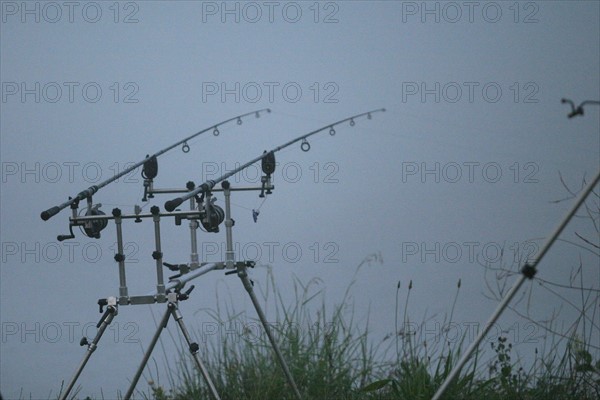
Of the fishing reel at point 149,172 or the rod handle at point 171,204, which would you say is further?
the fishing reel at point 149,172

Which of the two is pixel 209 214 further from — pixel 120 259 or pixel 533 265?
pixel 533 265

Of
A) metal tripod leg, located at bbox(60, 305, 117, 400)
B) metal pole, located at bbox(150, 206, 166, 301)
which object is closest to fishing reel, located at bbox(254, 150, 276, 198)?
metal pole, located at bbox(150, 206, 166, 301)

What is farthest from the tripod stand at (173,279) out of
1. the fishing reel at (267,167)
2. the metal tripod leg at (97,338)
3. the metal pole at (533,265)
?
the metal pole at (533,265)

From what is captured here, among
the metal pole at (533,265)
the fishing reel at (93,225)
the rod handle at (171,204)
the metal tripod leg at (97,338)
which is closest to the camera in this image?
the metal pole at (533,265)

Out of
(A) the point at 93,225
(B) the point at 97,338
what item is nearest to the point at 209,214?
(A) the point at 93,225

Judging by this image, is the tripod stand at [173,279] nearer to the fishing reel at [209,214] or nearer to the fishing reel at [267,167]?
the fishing reel at [209,214]

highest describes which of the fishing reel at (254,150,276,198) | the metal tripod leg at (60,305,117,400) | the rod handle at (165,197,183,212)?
the fishing reel at (254,150,276,198)

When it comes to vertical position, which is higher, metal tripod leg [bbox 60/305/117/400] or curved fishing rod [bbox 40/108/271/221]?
curved fishing rod [bbox 40/108/271/221]

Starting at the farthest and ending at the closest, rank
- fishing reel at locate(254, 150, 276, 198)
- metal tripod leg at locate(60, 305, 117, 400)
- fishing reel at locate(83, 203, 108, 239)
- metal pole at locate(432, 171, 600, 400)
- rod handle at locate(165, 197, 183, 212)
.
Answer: fishing reel at locate(254, 150, 276, 198) < fishing reel at locate(83, 203, 108, 239) < metal tripod leg at locate(60, 305, 117, 400) < rod handle at locate(165, 197, 183, 212) < metal pole at locate(432, 171, 600, 400)

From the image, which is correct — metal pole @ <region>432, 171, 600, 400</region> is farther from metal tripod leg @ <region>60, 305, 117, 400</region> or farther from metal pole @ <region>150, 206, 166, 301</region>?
metal tripod leg @ <region>60, 305, 117, 400</region>

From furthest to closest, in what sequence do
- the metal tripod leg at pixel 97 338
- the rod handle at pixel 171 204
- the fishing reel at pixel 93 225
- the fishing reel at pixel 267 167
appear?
the fishing reel at pixel 267 167
the fishing reel at pixel 93 225
the metal tripod leg at pixel 97 338
the rod handle at pixel 171 204

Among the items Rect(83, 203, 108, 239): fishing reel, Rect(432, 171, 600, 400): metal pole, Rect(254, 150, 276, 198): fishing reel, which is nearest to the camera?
Rect(432, 171, 600, 400): metal pole

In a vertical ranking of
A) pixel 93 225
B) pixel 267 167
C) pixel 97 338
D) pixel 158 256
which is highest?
pixel 267 167

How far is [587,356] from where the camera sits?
4480mm
